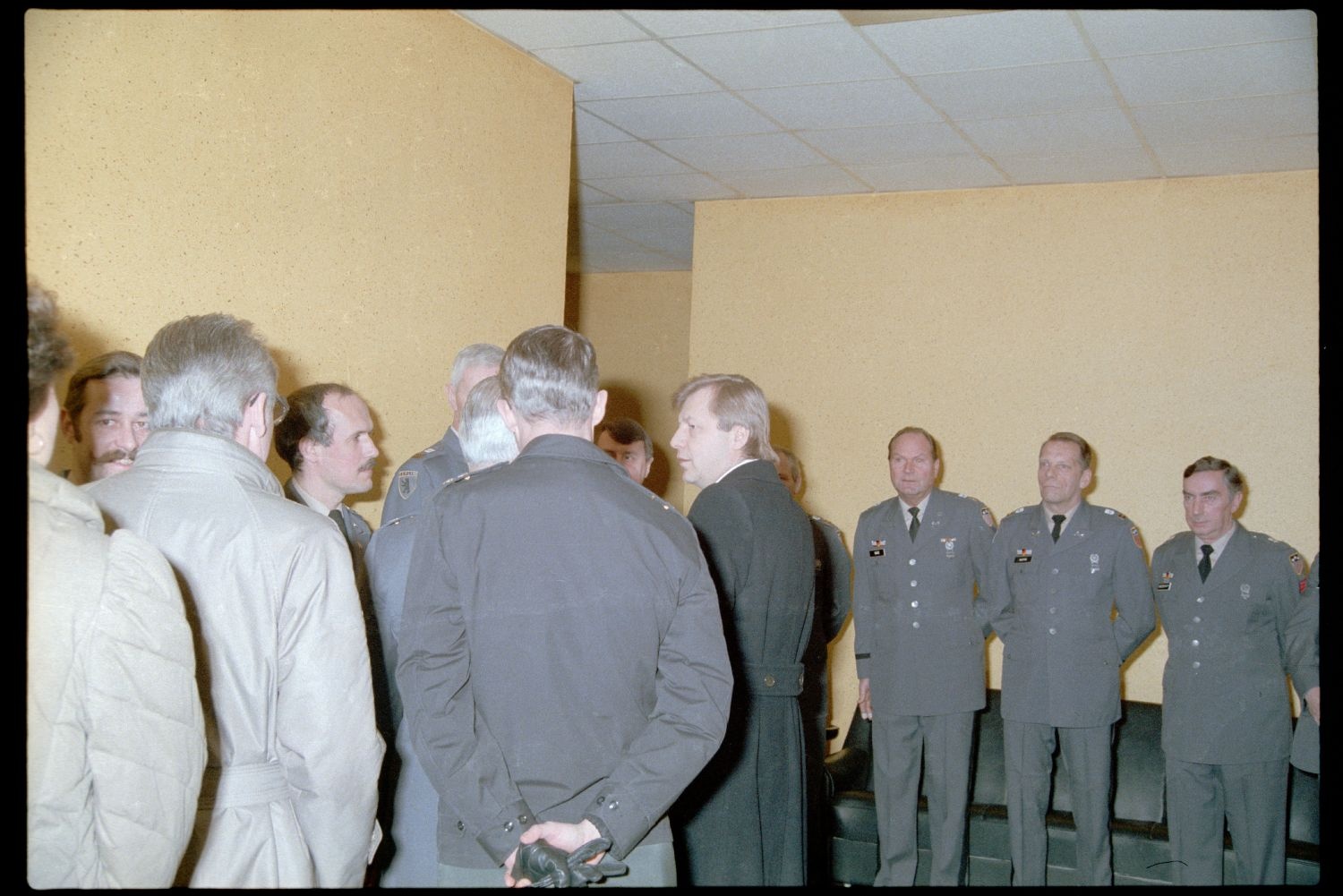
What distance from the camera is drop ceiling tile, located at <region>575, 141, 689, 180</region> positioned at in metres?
5.46

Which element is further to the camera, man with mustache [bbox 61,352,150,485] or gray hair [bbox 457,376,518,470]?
gray hair [bbox 457,376,518,470]

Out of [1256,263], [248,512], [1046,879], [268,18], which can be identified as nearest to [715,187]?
[1256,263]

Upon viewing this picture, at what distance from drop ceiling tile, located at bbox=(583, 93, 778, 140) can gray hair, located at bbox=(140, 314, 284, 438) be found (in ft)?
10.4

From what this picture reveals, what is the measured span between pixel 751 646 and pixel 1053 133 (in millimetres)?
3310

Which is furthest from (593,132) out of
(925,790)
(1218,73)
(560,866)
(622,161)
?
(560,866)

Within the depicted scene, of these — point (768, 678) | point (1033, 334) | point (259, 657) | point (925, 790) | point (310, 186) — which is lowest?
point (925, 790)

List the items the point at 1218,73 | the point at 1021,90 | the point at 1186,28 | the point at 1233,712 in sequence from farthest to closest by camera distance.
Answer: the point at 1021,90 < the point at 1218,73 < the point at 1233,712 < the point at 1186,28

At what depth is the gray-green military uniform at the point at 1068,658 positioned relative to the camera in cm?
430

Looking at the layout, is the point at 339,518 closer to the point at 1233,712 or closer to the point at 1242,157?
the point at 1233,712

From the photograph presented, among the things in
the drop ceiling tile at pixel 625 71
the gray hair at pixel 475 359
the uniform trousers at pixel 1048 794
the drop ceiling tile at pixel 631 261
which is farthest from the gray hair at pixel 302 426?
the drop ceiling tile at pixel 631 261

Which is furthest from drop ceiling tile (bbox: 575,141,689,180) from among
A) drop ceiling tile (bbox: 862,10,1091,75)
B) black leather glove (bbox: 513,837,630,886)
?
black leather glove (bbox: 513,837,630,886)

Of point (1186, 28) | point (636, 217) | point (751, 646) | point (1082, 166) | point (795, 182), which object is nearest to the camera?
point (751, 646)

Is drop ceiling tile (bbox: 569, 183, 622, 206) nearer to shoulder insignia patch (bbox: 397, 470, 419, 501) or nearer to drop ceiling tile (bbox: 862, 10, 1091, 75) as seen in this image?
drop ceiling tile (bbox: 862, 10, 1091, 75)

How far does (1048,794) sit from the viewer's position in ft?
14.4
